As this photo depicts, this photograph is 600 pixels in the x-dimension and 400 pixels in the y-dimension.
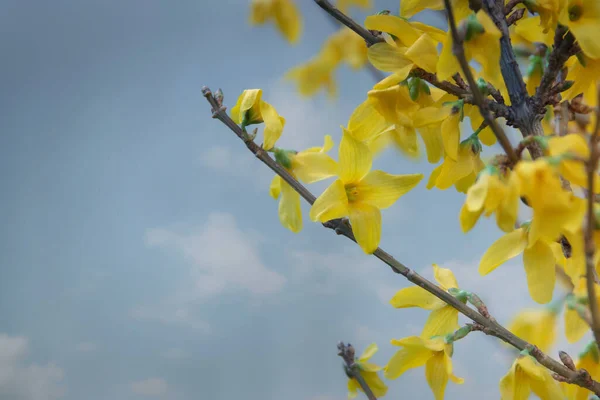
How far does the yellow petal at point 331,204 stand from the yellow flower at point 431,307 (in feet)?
0.47

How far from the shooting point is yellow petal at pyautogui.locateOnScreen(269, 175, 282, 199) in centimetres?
76

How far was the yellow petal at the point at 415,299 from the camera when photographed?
695mm

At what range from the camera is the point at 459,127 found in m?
0.66

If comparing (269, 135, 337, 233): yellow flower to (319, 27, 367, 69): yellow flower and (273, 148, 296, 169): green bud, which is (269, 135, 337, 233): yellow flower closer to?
(273, 148, 296, 169): green bud

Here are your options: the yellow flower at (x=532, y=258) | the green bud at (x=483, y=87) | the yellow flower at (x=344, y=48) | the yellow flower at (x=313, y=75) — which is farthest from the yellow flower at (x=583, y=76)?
the yellow flower at (x=313, y=75)

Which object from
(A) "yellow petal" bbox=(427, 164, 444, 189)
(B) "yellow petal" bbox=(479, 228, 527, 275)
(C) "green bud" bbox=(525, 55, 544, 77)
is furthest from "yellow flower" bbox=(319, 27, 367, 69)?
(B) "yellow petal" bbox=(479, 228, 527, 275)

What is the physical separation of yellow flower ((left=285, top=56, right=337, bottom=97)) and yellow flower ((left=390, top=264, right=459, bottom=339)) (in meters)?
0.99

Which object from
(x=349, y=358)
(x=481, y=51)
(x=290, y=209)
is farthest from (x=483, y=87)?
(x=349, y=358)

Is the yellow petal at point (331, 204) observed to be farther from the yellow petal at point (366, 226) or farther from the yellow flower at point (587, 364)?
the yellow flower at point (587, 364)

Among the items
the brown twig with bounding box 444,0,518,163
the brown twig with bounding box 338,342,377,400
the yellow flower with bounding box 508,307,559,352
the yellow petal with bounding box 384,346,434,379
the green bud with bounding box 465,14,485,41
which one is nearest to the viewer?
the brown twig with bounding box 444,0,518,163

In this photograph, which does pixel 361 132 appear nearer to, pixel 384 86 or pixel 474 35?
pixel 384 86

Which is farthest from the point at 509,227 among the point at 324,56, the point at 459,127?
the point at 324,56

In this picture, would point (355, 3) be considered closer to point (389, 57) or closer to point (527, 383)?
point (389, 57)

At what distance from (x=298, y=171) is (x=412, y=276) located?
0.65 ft
